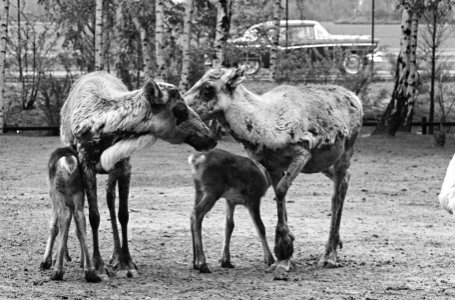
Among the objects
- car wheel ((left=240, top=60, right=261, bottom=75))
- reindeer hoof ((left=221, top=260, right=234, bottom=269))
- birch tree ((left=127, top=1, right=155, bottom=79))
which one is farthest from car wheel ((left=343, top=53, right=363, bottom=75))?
reindeer hoof ((left=221, top=260, right=234, bottom=269))

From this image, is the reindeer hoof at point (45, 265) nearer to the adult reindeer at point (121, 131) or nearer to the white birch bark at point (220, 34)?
the adult reindeer at point (121, 131)

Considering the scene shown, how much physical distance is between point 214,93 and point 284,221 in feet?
4.17

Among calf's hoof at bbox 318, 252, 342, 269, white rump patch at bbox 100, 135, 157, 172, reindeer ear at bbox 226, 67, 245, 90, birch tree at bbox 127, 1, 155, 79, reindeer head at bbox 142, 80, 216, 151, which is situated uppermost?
birch tree at bbox 127, 1, 155, 79

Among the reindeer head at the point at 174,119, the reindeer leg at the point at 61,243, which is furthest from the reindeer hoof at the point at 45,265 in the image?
the reindeer head at the point at 174,119

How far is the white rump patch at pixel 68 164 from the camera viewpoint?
9.51 metres

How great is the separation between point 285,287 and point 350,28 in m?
31.7

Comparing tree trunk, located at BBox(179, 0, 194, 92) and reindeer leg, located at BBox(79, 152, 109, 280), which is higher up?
tree trunk, located at BBox(179, 0, 194, 92)

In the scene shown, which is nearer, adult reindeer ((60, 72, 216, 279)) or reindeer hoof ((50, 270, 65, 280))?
reindeer hoof ((50, 270, 65, 280))

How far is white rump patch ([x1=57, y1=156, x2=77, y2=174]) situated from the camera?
951 cm

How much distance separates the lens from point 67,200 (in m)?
9.59

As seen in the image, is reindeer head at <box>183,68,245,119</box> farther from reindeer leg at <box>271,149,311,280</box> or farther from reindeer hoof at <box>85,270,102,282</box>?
reindeer hoof at <box>85,270,102,282</box>

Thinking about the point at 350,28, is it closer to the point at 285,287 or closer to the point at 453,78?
the point at 453,78

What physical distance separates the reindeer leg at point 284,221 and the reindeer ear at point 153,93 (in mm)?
1314

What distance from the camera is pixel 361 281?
9.81 m
